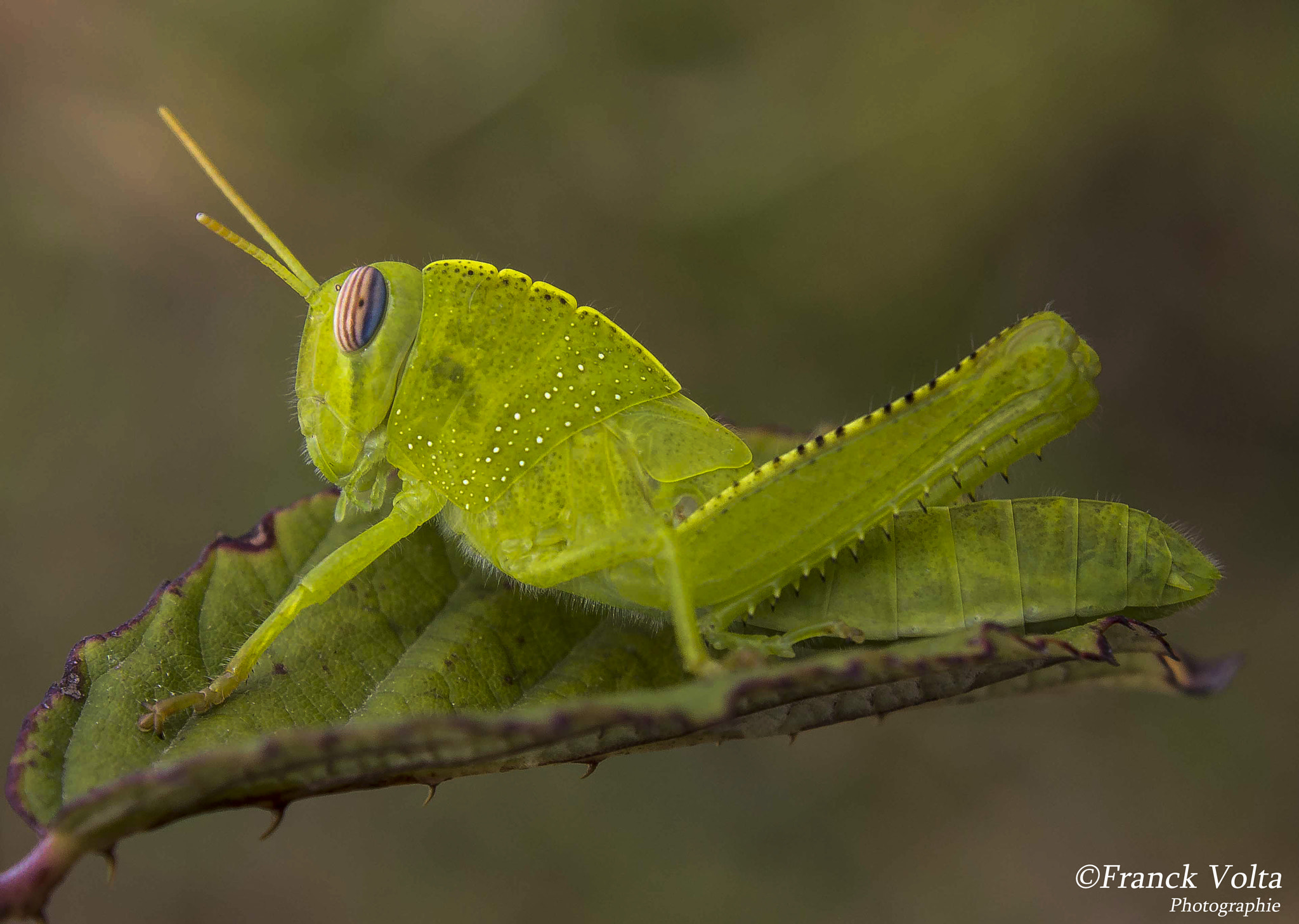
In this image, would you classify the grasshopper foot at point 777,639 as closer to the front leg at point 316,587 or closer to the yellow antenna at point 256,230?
the front leg at point 316,587

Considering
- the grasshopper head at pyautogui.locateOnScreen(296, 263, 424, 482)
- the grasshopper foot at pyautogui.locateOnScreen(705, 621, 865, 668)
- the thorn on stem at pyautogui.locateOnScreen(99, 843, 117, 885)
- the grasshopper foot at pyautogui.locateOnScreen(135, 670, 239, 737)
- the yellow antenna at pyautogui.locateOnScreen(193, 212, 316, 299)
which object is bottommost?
the thorn on stem at pyautogui.locateOnScreen(99, 843, 117, 885)

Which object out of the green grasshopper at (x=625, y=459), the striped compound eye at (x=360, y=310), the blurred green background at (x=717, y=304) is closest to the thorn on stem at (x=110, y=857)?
the green grasshopper at (x=625, y=459)

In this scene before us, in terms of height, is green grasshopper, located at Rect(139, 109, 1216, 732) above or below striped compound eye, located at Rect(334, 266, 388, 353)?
below

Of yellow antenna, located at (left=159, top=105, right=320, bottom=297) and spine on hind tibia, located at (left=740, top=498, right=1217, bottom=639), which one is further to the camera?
yellow antenna, located at (left=159, top=105, right=320, bottom=297)

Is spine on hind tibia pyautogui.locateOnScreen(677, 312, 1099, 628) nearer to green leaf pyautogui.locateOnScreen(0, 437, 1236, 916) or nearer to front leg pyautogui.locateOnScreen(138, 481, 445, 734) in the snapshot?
green leaf pyautogui.locateOnScreen(0, 437, 1236, 916)

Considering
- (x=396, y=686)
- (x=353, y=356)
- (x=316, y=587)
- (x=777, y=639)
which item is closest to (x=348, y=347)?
(x=353, y=356)

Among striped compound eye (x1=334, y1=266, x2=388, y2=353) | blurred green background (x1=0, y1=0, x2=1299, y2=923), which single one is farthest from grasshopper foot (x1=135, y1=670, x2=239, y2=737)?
blurred green background (x1=0, y1=0, x2=1299, y2=923)

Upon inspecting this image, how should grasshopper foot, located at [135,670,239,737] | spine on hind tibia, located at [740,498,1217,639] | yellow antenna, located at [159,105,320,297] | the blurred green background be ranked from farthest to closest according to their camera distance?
the blurred green background < yellow antenna, located at [159,105,320,297] < spine on hind tibia, located at [740,498,1217,639] < grasshopper foot, located at [135,670,239,737]

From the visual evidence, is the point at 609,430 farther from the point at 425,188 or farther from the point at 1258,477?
the point at 1258,477

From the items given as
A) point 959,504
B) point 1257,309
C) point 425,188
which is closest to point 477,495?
point 959,504
